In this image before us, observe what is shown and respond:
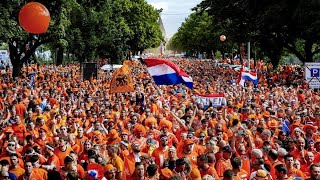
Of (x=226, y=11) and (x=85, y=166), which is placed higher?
(x=226, y=11)

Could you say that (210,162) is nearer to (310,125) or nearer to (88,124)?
(310,125)

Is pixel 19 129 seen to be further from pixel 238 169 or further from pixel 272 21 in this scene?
pixel 272 21

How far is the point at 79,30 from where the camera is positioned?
36.2 meters

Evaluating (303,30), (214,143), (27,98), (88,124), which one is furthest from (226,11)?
(214,143)

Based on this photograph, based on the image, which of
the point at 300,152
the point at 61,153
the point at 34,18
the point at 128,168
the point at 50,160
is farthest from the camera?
the point at 34,18

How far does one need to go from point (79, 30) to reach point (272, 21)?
13718mm

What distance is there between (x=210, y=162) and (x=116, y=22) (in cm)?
4221

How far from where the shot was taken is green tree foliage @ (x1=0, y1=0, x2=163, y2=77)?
20.3 meters

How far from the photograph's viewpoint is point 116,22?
48.5 m

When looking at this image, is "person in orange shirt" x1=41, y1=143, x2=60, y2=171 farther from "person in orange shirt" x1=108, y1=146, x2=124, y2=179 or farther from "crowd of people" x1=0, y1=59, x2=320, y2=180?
"person in orange shirt" x1=108, y1=146, x2=124, y2=179

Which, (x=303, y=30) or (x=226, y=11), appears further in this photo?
(x=226, y=11)

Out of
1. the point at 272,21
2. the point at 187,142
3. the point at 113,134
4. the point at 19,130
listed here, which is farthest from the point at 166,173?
the point at 272,21

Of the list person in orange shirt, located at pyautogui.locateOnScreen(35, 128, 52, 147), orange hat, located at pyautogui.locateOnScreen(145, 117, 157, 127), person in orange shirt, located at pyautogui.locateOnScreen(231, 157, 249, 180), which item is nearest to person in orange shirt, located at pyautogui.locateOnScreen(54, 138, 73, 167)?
person in orange shirt, located at pyautogui.locateOnScreen(35, 128, 52, 147)

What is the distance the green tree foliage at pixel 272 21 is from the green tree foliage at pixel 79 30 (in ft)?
27.1
